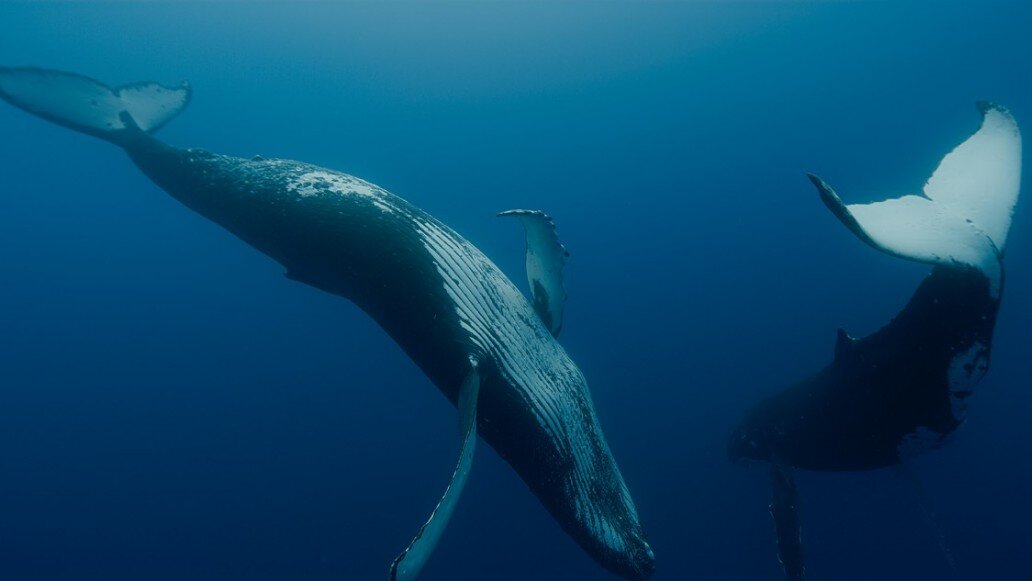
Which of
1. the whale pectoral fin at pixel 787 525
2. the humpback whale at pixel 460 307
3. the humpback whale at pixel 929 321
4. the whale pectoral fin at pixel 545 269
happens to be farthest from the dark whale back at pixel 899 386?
the whale pectoral fin at pixel 545 269

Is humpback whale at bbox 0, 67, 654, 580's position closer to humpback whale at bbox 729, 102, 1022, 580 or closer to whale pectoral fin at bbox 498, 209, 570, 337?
whale pectoral fin at bbox 498, 209, 570, 337

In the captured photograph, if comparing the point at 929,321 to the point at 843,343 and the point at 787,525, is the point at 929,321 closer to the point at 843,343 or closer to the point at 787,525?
the point at 843,343

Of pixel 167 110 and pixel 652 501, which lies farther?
pixel 652 501

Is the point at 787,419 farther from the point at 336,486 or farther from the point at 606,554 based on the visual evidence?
the point at 336,486

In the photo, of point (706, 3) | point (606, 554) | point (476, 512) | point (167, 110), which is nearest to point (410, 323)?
point (606, 554)

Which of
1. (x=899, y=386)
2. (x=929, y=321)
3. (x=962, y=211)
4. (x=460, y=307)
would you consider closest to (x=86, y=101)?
(x=460, y=307)

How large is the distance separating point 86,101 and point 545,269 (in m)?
5.33

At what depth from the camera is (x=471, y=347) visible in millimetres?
3504

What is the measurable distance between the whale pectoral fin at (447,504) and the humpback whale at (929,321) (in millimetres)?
2284

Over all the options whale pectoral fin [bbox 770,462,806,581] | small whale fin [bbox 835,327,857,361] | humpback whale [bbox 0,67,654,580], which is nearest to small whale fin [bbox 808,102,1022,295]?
small whale fin [bbox 835,327,857,361]

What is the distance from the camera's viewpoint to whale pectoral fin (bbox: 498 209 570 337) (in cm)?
431

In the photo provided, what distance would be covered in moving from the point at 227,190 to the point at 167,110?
3.11 metres

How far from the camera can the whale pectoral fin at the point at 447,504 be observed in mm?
2240

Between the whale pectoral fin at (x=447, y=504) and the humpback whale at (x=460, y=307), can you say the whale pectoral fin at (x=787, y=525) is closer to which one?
the humpback whale at (x=460, y=307)
